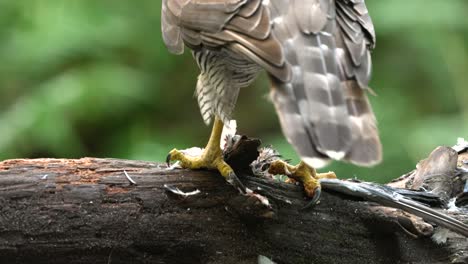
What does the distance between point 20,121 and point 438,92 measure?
2.86 meters

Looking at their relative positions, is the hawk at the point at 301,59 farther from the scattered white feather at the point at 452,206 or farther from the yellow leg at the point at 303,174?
the scattered white feather at the point at 452,206

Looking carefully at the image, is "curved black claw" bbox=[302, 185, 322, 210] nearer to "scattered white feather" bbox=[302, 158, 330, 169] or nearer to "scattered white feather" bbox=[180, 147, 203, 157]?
"scattered white feather" bbox=[180, 147, 203, 157]

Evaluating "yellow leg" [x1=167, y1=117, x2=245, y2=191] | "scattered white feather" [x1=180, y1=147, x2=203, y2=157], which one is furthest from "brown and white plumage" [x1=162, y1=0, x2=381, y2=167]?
"scattered white feather" [x1=180, y1=147, x2=203, y2=157]

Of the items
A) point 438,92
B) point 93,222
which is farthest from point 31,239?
point 438,92

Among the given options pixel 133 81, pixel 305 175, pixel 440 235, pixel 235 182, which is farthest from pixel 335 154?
pixel 133 81

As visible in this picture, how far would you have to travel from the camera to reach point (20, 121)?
5.87m

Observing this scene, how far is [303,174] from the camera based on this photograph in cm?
391

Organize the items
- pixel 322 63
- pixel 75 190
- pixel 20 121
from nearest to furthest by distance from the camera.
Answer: pixel 322 63 < pixel 75 190 < pixel 20 121

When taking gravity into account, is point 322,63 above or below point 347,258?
above

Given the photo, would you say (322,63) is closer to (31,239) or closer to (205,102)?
(205,102)

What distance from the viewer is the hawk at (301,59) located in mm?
3158

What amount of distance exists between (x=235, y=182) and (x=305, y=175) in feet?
1.14

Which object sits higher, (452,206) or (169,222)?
(169,222)

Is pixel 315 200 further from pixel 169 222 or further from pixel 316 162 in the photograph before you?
pixel 316 162
